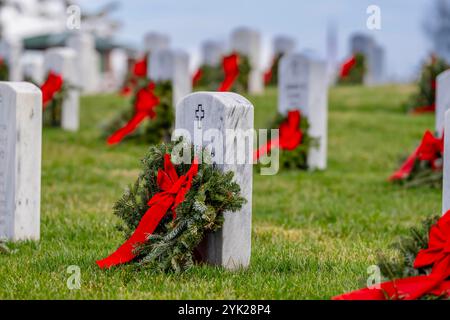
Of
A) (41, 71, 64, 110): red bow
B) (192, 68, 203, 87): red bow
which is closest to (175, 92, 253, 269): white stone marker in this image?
(41, 71, 64, 110): red bow

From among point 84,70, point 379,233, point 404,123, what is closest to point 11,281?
point 379,233

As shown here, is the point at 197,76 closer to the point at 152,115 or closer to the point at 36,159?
the point at 152,115

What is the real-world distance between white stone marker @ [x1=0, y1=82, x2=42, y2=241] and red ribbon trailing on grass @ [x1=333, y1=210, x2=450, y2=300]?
3.06 m

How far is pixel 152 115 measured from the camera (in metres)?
13.4

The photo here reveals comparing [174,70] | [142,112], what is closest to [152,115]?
[142,112]

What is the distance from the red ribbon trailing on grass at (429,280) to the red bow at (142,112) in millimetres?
8812

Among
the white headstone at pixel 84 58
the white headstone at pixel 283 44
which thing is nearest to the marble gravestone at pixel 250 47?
the white headstone at pixel 283 44

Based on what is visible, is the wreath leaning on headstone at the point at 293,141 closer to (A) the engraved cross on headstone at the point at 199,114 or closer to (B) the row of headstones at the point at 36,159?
(B) the row of headstones at the point at 36,159

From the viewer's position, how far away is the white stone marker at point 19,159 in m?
6.68

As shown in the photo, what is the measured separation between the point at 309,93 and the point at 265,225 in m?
4.15

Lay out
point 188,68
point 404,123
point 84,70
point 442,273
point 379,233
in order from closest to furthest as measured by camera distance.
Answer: point 442,273 → point 379,233 → point 188,68 → point 404,123 → point 84,70
